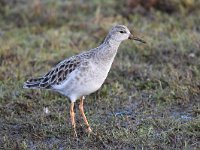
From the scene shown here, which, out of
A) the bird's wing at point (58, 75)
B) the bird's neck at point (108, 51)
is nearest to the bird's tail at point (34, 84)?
the bird's wing at point (58, 75)

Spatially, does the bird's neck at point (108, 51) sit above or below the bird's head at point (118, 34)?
below

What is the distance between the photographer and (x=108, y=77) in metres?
8.77

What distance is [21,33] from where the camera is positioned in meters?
10.9

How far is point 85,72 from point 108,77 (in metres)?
2.14

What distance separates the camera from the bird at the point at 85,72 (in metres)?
6.65

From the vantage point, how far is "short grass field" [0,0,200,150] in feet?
21.9

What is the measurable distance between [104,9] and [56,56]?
8.90 ft

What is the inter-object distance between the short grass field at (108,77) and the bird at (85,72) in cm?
43

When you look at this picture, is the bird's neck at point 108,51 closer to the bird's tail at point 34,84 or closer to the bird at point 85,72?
the bird at point 85,72

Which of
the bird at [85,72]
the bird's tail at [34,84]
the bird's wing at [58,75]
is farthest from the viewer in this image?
the bird's tail at [34,84]

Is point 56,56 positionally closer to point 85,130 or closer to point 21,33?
point 21,33

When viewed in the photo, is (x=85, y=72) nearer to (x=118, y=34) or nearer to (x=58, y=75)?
(x=58, y=75)

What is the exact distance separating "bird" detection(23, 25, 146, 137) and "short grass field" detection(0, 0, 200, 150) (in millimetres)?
426

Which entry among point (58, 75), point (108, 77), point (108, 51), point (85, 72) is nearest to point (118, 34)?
point (108, 51)
